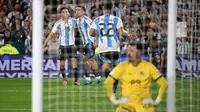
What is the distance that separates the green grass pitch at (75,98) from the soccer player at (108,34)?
76cm

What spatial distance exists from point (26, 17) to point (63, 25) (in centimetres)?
539

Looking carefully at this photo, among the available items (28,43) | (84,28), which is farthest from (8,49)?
(84,28)

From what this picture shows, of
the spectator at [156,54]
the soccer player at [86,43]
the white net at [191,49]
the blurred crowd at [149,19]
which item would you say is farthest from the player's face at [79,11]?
the white net at [191,49]

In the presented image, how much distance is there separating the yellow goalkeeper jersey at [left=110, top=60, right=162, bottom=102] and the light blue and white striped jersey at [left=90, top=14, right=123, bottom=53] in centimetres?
427

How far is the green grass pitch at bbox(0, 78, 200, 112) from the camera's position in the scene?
935 centimetres

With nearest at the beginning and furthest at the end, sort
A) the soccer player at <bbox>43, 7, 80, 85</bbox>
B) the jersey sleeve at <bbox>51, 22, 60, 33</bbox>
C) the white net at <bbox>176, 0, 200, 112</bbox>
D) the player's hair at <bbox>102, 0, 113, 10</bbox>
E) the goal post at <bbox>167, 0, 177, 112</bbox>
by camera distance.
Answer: the goal post at <bbox>167, 0, 177, 112</bbox> → the white net at <bbox>176, 0, 200, 112</bbox> → the player's hair at <bbox>102, 0, 113, 10</bbox> → the jersey sleeve at <bbox>51, 22, 60, 33</bbox> → the soccer player at <bbox>43, 7, 80, 85</bbox>

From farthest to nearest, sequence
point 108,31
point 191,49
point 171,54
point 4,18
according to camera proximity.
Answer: point 4,18 → point 108,31 → point 191,49 → point 171,54

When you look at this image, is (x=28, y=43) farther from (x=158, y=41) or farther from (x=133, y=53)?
(x=133, y=53)

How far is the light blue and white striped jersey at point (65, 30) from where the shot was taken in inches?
572

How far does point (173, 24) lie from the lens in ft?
23.0

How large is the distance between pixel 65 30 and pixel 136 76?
7.50 meters

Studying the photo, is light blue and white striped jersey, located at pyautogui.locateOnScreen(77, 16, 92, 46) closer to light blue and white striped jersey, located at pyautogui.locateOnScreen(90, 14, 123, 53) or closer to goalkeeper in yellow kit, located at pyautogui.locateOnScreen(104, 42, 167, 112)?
light blue and white striped jersey, located at pyautogui.locateOnScreen(90, 14, 123, 53)

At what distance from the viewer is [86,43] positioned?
1528cm

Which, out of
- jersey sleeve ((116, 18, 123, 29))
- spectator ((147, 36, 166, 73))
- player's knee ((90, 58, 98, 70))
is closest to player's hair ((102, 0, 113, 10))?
jersey sleeve ((116, 18, 123, 29))
